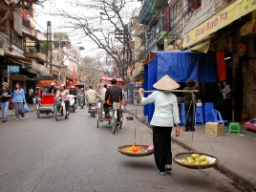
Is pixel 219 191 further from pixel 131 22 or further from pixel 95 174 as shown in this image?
pixel 131 22

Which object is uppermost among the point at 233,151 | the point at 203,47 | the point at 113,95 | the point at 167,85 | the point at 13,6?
the point at 13,6

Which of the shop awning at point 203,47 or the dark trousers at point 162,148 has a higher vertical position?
the shop awning at point 203,47

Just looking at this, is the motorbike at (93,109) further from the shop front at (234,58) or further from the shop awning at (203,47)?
the shop awning at (203,47)

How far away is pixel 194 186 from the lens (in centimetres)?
476

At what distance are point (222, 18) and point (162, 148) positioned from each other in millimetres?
5002

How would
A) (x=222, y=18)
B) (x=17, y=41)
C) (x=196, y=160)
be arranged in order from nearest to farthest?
(x=196, y=160)
(x=222, y=18)
(x=17, y=41)

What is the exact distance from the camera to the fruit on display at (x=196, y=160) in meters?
4.88

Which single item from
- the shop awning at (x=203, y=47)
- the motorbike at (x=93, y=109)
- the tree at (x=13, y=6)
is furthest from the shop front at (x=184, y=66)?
the tree at (x=13, y=6)

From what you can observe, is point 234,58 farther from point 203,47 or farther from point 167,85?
point 167,85

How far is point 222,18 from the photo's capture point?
334 inches

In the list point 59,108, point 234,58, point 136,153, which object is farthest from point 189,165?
point 59,108

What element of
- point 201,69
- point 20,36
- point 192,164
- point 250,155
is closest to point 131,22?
point 20,36

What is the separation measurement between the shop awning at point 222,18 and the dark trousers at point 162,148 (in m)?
3.65

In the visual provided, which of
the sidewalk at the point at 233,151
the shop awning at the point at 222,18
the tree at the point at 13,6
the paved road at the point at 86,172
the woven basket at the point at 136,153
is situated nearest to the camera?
the paved road at the point at 86,172
